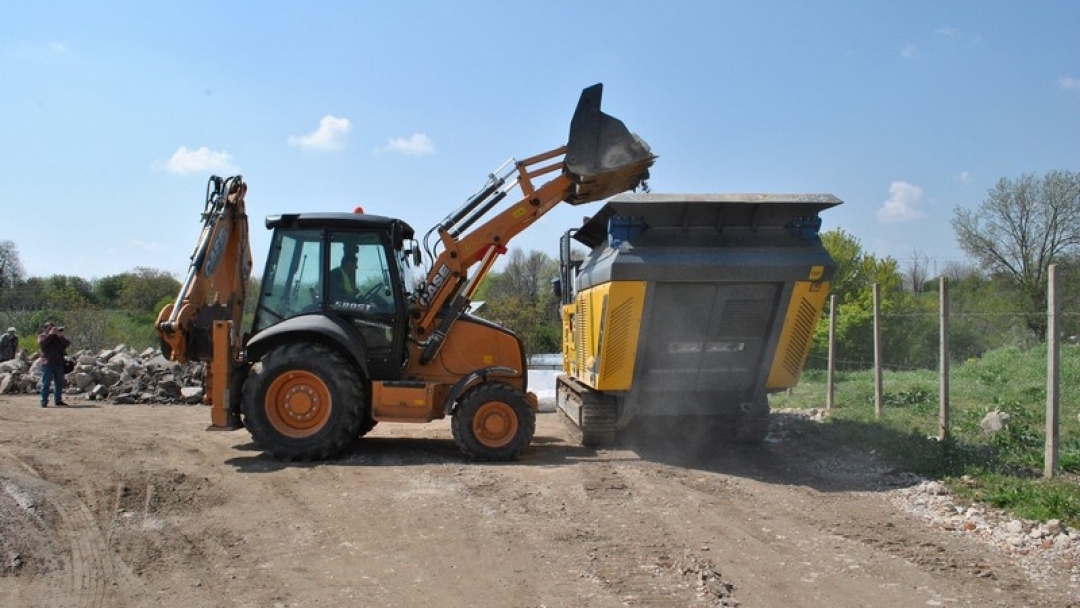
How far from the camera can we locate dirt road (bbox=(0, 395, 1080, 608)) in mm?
4664

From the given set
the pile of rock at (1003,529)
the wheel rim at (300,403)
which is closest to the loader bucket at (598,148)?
the wheel rim at (300,403)

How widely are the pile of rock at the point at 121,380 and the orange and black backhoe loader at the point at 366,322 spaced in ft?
24.6

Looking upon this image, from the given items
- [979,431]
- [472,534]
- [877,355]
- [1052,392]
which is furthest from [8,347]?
[1052,392]

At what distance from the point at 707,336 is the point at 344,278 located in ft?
13.2

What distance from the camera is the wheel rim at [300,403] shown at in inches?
335

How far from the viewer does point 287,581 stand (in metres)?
4.87

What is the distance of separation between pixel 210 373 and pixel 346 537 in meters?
3.92

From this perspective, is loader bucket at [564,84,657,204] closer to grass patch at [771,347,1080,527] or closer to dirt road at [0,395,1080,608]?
dirt road at [0,395,1080,608]

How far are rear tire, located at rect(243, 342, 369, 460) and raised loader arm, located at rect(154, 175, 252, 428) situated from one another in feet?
1.14

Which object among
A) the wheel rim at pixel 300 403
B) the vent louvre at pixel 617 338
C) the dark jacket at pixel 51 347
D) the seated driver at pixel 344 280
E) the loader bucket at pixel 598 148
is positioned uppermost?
the loader bucket at pixel 598 148

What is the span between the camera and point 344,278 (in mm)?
8930

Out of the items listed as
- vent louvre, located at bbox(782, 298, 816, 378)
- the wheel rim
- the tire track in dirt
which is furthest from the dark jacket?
vent louvre, located at bbox(782, 298, 816, 378)

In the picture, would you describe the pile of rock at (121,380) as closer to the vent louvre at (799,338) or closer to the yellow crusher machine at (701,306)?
the yellow crusher machine at (701,306)

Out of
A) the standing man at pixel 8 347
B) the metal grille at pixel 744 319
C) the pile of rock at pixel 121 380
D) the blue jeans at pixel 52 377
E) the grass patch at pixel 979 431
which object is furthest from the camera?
the standing man at pixel 8 347
